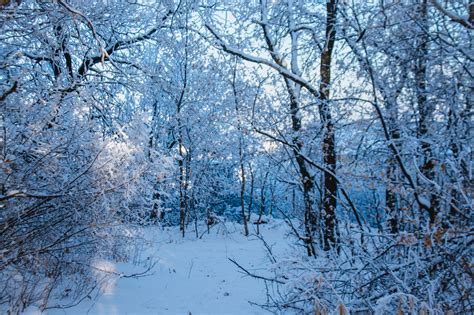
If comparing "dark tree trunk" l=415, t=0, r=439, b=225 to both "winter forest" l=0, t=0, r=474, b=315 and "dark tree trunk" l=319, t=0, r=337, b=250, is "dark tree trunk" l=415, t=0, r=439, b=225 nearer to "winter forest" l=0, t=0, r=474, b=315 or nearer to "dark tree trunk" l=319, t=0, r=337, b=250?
"winter forest" l=0, t=0, r=474, b=315

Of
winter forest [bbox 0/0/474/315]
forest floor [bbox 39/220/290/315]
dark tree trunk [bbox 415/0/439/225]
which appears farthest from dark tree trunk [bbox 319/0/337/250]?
dark tree trunk [bbox 415/0/439/225]

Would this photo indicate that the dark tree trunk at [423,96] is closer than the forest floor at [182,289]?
Yes

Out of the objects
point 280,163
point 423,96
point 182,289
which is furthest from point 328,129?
point 182,289

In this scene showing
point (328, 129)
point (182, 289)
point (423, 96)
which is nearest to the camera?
point (423, 96)

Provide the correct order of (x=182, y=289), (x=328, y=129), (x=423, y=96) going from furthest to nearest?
1. (x=328, y=129)
2. (x=182, y=289)
3. (x=423, y=96)

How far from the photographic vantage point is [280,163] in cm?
559

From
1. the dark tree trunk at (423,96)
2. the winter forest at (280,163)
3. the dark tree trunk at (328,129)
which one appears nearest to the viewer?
the winter forest at (280,163)

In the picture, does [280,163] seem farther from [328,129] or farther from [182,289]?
[182,289]

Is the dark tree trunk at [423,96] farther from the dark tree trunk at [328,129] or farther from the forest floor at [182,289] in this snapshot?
the forest floor at [182,289]

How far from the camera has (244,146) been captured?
13508mm

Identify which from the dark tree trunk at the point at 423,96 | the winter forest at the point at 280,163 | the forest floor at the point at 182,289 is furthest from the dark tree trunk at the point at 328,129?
the dark tree trunk at the point at 423,96

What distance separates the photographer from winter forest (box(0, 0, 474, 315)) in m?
3.07

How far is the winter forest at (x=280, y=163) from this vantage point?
3066 mm

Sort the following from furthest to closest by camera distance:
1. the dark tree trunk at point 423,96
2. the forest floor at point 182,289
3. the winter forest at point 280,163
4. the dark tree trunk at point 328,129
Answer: the dark tree trunk at point 328,129, the forest floor at point 182,289, the dark tree trunk at point 423,96, the winter forest at point 280,163
